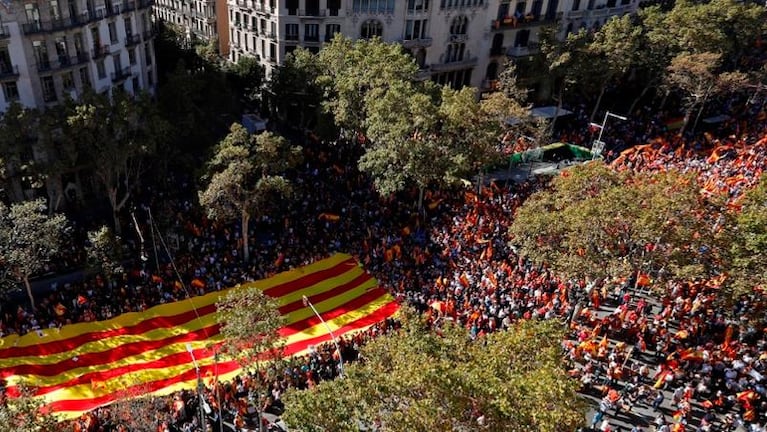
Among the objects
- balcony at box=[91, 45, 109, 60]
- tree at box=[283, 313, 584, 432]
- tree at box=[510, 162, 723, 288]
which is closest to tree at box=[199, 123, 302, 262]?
balcony at box=[91, 45, 109, 60]

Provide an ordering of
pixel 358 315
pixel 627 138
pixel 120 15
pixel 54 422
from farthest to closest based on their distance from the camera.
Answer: pixel 627 138 → pixel 120 15 → pixel 358 315 → pixel 54 422

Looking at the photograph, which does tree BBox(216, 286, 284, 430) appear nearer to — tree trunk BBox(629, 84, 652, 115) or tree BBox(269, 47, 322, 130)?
tree BBox(269, 47, 322, 130)

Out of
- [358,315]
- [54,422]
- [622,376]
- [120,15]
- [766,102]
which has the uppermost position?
[120,15]

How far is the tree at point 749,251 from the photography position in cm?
2922

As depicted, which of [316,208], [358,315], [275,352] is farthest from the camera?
[316,208]

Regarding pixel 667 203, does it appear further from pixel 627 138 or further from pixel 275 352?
pixel 627 138

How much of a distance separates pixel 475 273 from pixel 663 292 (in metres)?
11.5

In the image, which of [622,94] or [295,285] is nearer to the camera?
[295,285]

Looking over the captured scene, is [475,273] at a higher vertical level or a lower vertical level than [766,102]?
lower

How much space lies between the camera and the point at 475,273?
3888cm

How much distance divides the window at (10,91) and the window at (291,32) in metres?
27.9

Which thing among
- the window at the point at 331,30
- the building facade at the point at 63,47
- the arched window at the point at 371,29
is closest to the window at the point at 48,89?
the building facade at the point at 63,47

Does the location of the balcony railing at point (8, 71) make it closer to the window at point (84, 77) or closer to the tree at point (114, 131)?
the window at point (84, 77)

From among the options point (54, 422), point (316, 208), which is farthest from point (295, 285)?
point (54, 422)
